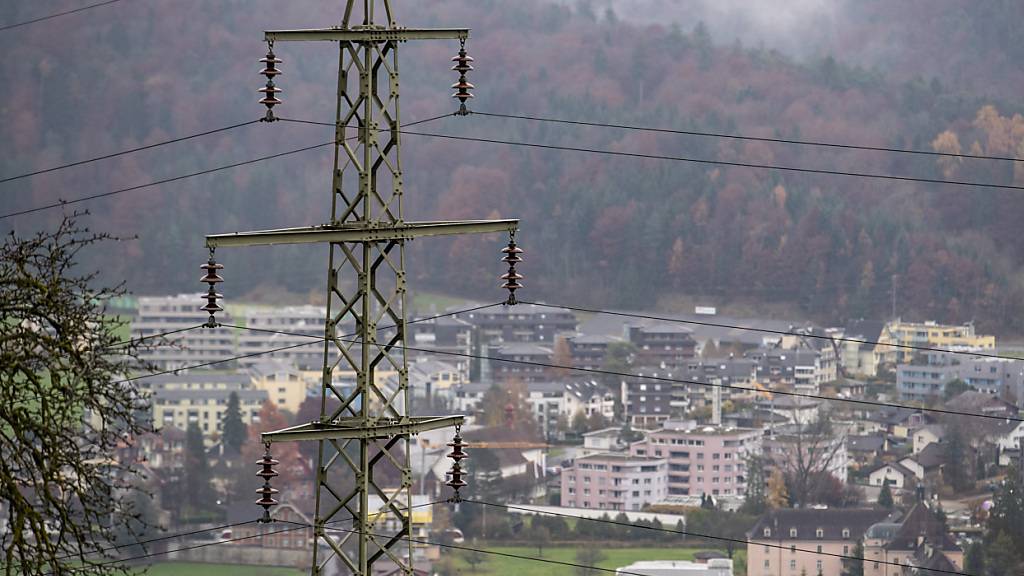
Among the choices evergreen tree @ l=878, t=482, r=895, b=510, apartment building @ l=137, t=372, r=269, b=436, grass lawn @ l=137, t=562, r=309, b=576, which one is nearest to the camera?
grass lawn @ l=137, t=562, r=309, b=576

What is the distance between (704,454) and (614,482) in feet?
10.4

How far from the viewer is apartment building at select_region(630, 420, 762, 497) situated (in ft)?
180

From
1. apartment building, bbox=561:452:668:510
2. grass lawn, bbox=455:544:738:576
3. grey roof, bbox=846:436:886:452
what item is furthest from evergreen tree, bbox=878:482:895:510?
grass lawn, bbox=455:544:738:576

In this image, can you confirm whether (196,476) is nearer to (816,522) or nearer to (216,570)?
(216,570)

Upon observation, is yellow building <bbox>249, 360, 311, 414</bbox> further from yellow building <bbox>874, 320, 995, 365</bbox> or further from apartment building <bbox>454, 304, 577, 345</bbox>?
Answer: yellow building <bbox>874, 320, 995, 365</bbox>

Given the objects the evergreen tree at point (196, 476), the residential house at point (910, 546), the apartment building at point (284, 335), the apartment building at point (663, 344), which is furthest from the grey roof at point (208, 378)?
the residential house at point (910, 546)

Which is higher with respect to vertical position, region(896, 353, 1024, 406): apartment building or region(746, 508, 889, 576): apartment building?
region(896, 353, 1024, 406): apartment building

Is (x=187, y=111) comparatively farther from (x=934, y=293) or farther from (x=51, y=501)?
(x=51, y=501)

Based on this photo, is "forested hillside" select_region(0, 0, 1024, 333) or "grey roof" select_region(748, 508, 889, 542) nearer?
"grey roof" select_region(748, 508, 889, 542)

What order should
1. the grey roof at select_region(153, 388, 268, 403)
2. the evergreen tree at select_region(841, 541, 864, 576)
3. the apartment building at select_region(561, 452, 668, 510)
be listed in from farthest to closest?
the grey roof at select_region(153, 388, 268, 403)
the apartment building at select_region(561, 452, 668, 510)
the evergreen tree at select_region(841, 541, 864, 576)

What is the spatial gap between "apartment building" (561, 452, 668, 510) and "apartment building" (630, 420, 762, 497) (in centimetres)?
52

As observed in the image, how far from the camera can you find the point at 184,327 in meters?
66.4

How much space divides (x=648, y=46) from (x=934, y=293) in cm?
2508

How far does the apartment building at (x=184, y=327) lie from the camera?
67625 mm
